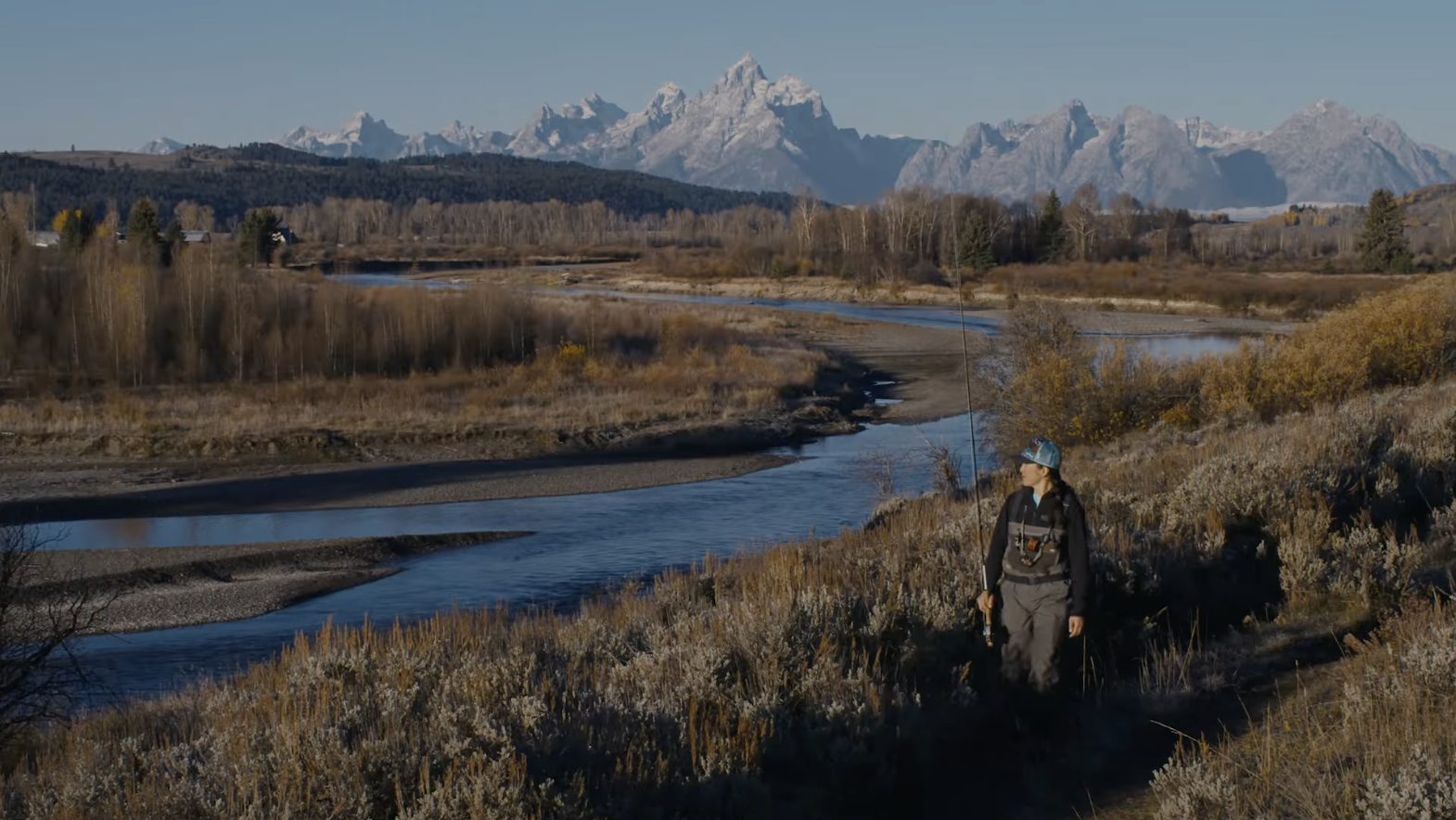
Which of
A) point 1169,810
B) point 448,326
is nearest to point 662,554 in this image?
point 1169,810

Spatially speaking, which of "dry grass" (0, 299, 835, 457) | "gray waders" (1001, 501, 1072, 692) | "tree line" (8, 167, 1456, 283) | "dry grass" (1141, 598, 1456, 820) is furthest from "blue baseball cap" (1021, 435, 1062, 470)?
"tree line" (8, 167, 1456, 283)

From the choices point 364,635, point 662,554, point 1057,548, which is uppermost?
point 1057,548

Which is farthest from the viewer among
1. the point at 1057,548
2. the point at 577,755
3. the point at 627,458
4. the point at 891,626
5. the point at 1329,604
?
the point at 627,458

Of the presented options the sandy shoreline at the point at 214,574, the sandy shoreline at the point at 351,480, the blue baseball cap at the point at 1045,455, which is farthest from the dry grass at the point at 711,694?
the sandy shoreline at the point at 351,480

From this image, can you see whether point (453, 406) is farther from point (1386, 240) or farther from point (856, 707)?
point (1386, 240)

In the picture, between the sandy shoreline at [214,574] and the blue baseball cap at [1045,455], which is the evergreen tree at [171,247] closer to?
the sandy shoreline at [214,574]

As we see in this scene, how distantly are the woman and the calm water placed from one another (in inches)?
323

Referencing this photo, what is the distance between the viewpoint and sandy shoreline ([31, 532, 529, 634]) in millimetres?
16078

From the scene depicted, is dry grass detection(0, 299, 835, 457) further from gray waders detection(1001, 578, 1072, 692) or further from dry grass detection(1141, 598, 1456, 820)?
dry grass detection(1141, 598, 1456, 820)

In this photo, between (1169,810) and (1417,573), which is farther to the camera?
(1417,573)

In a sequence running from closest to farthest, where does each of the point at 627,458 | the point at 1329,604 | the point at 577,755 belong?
the point at 577,755 → the point at 1329,604 → the point at 627,458

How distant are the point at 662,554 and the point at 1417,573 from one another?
1178 centimetres

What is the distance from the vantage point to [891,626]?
8.03m

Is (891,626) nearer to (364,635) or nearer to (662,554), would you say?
(364,635)
